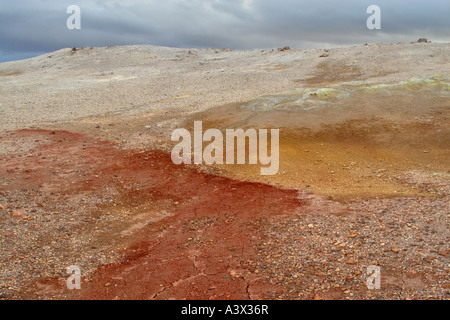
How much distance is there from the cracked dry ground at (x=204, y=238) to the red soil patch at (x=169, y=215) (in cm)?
3

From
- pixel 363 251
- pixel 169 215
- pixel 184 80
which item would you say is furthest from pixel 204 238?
pixel 184 80

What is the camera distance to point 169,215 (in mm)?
9359

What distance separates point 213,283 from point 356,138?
8.96 m

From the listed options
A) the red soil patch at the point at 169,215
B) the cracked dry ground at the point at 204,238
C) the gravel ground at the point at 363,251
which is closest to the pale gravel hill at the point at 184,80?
the red soil patch at the point at 169,215

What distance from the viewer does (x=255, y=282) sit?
6.20 m

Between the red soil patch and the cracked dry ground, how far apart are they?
0.10 ft

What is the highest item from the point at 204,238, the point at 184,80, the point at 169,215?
the point at 184,80

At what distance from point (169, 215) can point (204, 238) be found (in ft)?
5.26

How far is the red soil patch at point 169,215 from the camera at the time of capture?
6328 mm

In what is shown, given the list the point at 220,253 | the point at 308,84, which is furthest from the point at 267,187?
the point at 308,84

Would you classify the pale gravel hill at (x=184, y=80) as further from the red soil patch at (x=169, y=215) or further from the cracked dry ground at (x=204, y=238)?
the cracked dry ground at (x=204, y=238)

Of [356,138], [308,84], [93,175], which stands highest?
[308,84]

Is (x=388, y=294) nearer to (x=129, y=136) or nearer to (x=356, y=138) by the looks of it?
(x=356, y=138)

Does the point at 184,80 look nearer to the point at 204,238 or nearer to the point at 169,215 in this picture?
the point at 169,215
